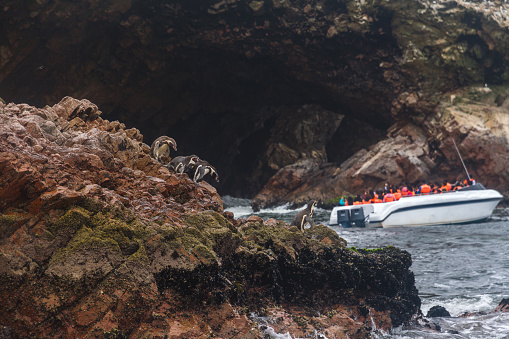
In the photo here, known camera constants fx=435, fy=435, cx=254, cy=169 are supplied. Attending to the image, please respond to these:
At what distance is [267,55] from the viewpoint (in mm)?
28672

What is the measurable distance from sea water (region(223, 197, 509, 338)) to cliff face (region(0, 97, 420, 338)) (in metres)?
0.94

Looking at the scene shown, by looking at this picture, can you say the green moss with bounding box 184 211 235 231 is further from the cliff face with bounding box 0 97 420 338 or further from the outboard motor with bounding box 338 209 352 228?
the outboard motor with bounding box 338 209 352 228

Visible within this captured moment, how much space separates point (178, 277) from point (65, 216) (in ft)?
3.84

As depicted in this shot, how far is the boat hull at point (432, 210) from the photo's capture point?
18.0 metres

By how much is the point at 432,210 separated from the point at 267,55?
15.5 metres

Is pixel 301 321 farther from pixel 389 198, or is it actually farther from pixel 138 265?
pixel 389 198

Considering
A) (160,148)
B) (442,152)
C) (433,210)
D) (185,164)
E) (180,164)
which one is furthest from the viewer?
(442,152)

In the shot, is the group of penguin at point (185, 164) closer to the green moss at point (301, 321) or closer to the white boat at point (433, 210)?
the green moss at point (301, 321)

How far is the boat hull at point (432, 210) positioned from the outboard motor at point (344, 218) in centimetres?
103

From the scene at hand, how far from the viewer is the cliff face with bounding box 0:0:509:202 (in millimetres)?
23500

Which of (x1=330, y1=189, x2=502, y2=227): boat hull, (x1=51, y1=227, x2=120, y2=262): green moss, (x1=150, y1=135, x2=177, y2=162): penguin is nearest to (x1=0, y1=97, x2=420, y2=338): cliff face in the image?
(x1=51, y1=227, x2=120, y2=262): green moss

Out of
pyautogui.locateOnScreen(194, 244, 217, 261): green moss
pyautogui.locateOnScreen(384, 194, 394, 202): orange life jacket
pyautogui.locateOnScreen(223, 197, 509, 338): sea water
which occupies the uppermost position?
pyautogui.locateOnScreen(194, 244, 217, 261): green moss

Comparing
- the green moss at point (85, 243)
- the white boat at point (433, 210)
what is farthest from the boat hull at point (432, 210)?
the green moss at point (85, 243)

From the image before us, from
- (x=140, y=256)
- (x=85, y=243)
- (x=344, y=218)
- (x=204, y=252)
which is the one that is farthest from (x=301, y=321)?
(x=344, y=218)
